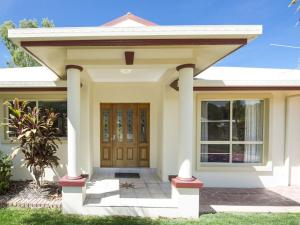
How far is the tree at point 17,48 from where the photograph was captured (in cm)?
2675

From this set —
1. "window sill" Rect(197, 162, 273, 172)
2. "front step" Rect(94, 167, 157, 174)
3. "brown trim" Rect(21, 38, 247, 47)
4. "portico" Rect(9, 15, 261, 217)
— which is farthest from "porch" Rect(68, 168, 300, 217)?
"brown trim" Rect(21, 38, 247, 47)

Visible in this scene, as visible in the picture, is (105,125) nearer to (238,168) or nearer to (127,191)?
(127,191)

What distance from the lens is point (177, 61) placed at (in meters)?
5.30

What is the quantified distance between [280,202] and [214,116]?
327 centimetres

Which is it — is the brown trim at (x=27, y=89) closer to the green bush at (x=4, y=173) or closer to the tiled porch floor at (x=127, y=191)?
the green bush at (x=4, y=173)

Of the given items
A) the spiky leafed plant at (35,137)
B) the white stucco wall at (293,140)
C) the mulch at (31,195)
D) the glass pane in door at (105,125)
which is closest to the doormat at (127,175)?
the glass pane in door at (105,125)

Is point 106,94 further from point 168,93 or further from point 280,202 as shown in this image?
point 280,202

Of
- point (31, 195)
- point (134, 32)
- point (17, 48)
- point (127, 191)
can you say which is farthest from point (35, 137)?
point (17, 48)

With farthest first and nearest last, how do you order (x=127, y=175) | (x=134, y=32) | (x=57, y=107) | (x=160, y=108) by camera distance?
1. (x=127, y=175)
2. (x=160, y=108)
3. (x=57, y=107)
4. (x=134, y=32)

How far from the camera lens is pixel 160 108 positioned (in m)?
8.45

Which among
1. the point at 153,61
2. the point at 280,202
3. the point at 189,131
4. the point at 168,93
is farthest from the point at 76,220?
the point at 280,202

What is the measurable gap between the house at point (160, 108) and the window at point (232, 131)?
0.04 meters

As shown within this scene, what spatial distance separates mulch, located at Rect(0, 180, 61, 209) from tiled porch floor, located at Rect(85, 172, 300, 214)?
900mm

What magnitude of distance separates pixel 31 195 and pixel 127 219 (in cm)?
299
